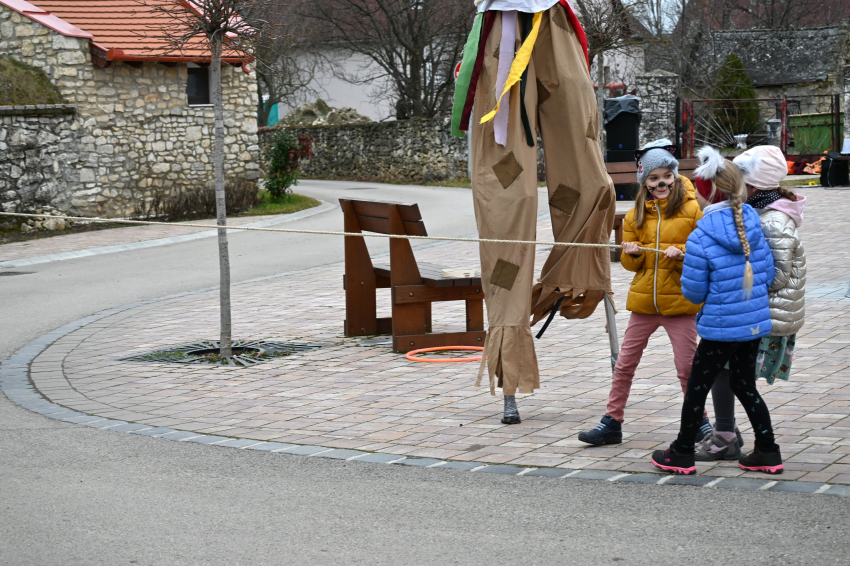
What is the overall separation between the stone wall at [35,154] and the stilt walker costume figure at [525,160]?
1511 centimetres

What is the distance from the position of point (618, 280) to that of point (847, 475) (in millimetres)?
6482

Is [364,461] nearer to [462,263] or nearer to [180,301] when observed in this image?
[180,301]

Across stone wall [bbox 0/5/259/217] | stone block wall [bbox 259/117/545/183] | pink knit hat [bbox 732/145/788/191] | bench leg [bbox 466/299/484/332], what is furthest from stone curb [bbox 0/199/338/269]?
pink knit hat [bbox 732/145/788/191]

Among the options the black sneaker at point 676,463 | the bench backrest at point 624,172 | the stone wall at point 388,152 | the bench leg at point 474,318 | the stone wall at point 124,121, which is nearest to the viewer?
the black sneaker at point 676,463

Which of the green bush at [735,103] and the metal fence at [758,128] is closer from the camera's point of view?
the metal fence at [758,128]

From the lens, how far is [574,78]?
5.41m

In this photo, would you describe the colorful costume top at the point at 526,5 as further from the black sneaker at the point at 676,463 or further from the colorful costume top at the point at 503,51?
the black sneaker at the point at 676,463

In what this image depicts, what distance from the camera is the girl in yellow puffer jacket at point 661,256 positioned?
4852 mm

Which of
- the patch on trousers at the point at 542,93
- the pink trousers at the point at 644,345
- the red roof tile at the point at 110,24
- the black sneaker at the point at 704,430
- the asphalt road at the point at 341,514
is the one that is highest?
the red roof tile at the point at 110,24

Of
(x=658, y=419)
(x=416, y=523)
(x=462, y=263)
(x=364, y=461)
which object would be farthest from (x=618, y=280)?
(x=416, y=523)

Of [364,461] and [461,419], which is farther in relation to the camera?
[461,419]

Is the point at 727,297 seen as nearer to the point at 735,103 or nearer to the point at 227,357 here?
the point at 227,357

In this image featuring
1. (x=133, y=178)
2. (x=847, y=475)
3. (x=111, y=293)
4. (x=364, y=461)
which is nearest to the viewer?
(x=847, y=475)

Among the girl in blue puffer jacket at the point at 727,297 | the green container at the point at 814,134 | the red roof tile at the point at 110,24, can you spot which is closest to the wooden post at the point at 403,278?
the girl in blue puffer jacket at the point at 727,297
